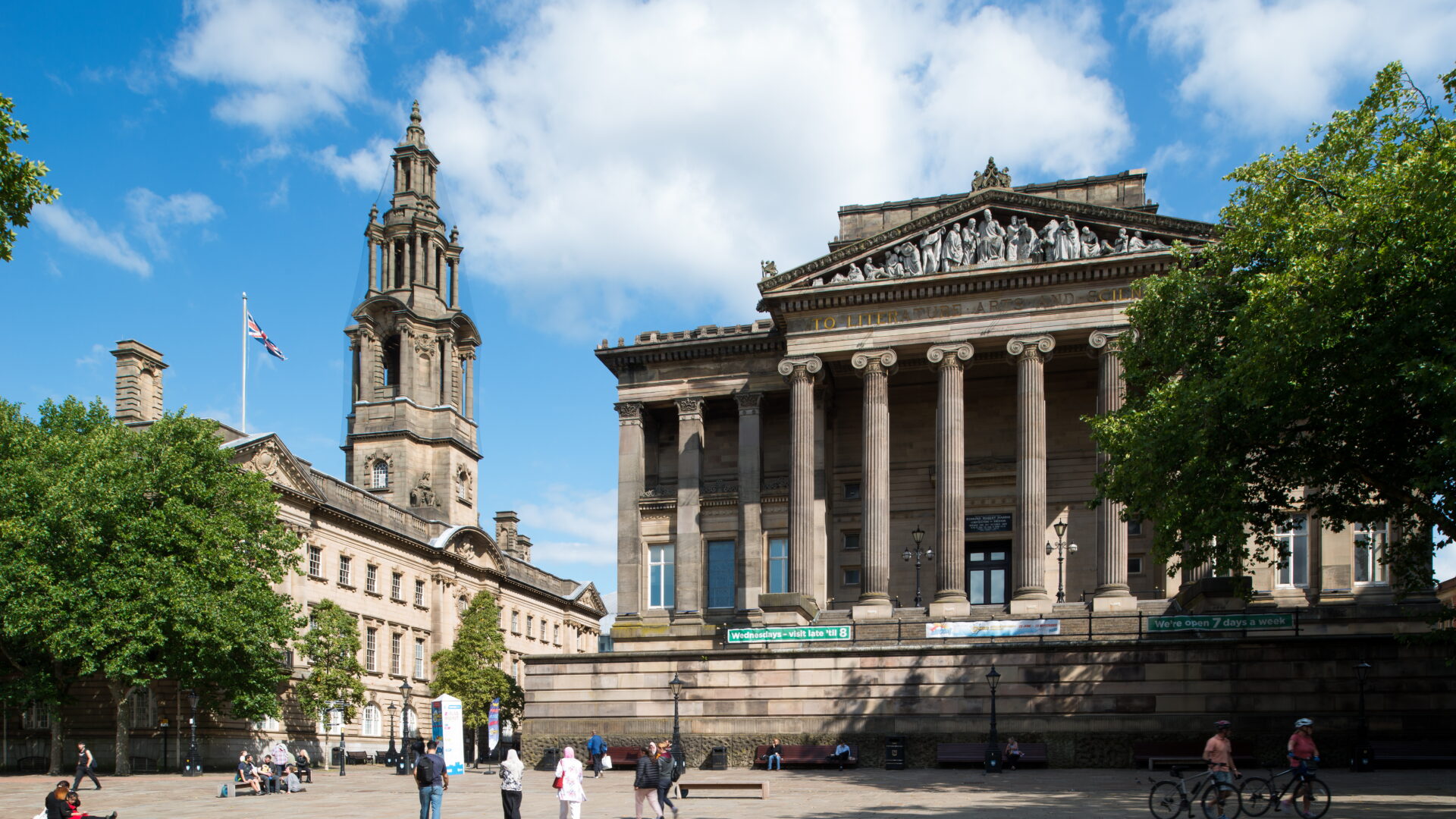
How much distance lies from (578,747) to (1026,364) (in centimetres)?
2112

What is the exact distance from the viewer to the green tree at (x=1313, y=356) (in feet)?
82.1

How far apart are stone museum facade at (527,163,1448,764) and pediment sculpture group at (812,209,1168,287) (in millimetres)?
101

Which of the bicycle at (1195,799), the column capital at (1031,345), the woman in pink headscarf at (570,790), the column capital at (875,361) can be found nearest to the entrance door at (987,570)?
the column capital at (875,361)

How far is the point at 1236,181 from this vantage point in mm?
32656

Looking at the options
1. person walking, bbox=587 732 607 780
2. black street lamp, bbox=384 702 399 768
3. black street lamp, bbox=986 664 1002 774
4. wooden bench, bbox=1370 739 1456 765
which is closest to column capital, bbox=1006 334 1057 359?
black street lamp, bbox=986 664 1002 774

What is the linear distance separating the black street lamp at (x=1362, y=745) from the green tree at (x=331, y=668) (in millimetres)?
37247

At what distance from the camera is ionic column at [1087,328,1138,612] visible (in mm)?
43000

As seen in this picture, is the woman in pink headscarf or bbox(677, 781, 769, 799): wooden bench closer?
the woman in pink headscarf

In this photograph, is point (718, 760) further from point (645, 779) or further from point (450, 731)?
point (645, 779)

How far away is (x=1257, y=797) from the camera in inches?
847

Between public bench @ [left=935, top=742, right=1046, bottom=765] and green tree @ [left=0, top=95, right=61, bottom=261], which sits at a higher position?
green tree @ [left=0, top=95, right=61, bottom=261]

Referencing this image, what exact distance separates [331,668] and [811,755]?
78.4 ft

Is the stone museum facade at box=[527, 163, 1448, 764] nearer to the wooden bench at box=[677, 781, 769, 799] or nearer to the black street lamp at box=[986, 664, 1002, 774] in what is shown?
the black street lamp at box=[986, 664, 1002, 774]

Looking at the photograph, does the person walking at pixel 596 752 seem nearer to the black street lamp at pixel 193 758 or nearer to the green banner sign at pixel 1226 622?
the black street lamp at pixel 193 758
